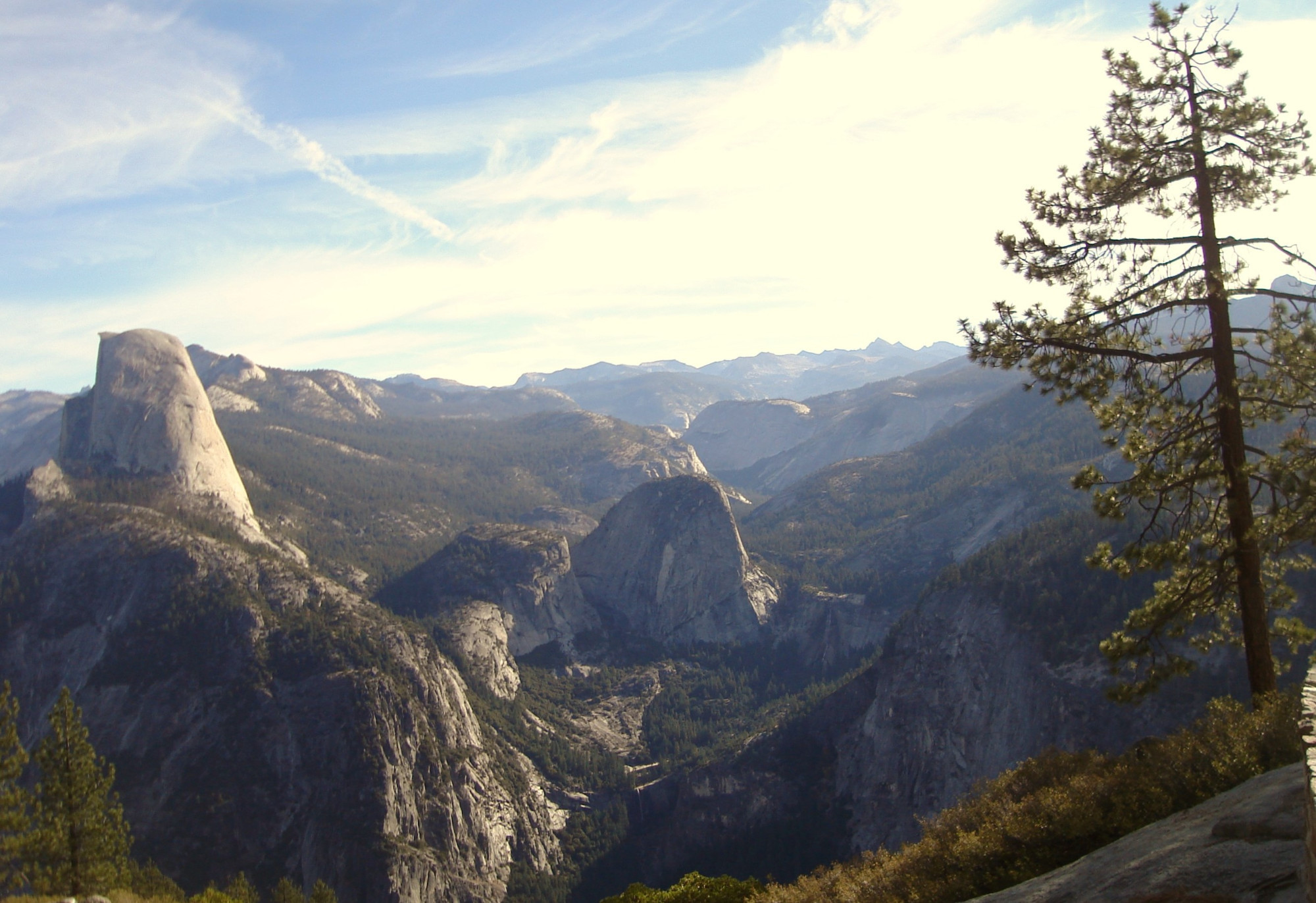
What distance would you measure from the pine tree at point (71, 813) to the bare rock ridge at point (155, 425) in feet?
385

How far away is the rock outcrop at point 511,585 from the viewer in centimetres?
15600

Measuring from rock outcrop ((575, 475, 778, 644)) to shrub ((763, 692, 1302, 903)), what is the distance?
6329 inches

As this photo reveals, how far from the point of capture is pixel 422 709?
353ft

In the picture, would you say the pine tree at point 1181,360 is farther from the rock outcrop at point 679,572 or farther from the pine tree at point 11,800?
the rock outcrop at point 679,572

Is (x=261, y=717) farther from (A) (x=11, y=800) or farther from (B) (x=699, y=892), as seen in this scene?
(B) (x=699, y=892)

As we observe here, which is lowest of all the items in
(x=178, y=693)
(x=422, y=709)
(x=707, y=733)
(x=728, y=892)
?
(x=707, y=733)

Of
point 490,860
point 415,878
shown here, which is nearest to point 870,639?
point 490,860

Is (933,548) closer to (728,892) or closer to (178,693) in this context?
(178,693)

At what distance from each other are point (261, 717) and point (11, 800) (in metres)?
65.7

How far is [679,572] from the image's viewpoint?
614 feet

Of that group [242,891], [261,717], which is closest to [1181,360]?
[242,891]

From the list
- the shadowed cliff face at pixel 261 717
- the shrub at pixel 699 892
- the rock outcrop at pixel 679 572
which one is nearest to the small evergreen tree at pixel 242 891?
the shadowed cliff face at pixel 261 717

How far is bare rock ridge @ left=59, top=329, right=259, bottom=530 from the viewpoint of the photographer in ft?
504

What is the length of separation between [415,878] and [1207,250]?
9676cm
